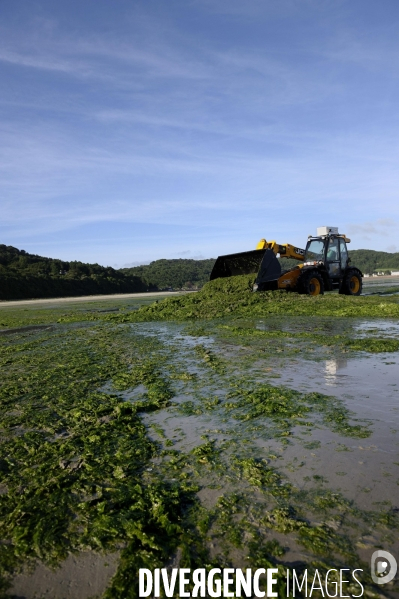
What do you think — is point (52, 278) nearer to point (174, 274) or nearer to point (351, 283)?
point (174, 274)

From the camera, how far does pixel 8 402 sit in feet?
15.5

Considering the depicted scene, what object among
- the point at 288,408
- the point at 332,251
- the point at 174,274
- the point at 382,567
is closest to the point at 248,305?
the point at 332,251

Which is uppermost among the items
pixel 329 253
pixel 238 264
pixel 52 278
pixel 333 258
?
pixel 52 278

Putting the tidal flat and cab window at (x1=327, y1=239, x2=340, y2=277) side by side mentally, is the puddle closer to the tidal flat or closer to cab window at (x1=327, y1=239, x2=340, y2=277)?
the tidal flat

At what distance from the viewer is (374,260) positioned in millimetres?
98500

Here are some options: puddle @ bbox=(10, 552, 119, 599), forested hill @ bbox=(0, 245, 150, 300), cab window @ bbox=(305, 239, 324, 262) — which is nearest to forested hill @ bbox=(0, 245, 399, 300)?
forested hill @ bbox=(0, 245, 150, 300)

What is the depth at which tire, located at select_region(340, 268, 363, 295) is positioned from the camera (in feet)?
59.5

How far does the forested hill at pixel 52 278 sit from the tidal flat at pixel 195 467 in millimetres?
56101

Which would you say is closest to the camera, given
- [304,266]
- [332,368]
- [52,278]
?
[332,368]

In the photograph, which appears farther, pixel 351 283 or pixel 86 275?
pixel 86 275

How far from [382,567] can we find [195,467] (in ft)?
4.34

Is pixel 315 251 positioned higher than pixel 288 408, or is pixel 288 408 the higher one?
pixel 315 251

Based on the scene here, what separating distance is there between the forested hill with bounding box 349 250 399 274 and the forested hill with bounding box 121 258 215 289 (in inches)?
1311

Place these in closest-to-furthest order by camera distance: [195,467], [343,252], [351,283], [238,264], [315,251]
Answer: [195,467] → [238,264] → [315,251] → [343,252] → [351,283]
